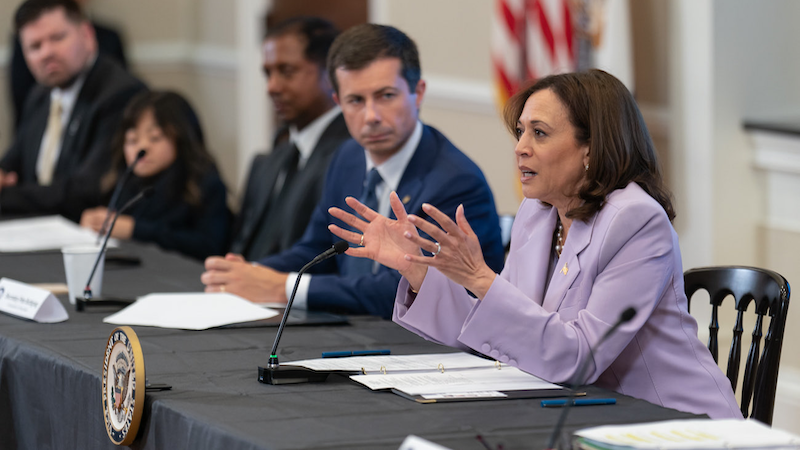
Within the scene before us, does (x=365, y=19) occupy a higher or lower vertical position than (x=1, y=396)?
higher

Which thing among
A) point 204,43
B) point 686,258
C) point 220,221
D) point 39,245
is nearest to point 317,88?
point 220,221

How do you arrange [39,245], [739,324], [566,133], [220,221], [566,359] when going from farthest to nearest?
[220,221] < [39,245] < [739,324] < [566,133] < [566,359]

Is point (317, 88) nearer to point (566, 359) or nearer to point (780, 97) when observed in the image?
point (780, 97)

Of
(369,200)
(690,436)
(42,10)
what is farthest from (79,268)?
(42,10)

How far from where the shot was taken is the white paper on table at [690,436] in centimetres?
143

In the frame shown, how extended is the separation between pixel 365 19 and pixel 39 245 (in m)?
3.43

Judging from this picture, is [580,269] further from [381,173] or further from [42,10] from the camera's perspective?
[42,10]

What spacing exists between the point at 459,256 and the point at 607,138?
35 cm

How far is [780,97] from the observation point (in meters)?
3.71

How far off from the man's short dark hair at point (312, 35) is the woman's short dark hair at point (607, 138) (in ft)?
5.74

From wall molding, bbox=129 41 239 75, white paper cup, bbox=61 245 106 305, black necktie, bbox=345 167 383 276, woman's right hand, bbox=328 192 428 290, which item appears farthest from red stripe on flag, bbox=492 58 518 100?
wall molding, bbox=129 41 239 75

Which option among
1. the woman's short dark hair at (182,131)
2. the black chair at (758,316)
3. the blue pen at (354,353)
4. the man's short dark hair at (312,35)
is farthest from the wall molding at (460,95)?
the blue pen at (354,353)

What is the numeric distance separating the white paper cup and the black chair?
4.48 ft

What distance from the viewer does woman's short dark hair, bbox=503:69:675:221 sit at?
2.05 metres
